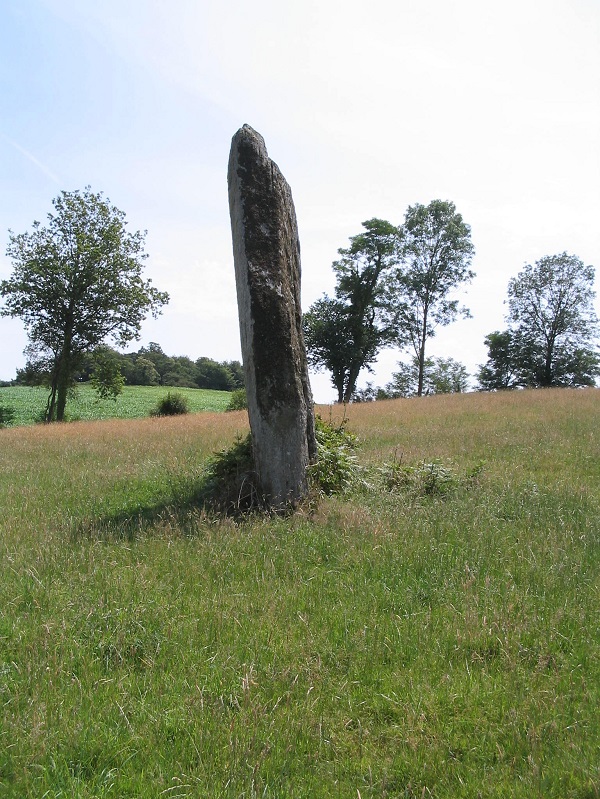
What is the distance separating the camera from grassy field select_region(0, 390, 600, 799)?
2855 millimetres

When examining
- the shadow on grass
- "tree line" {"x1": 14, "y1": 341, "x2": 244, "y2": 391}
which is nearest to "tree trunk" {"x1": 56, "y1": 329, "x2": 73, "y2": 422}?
the shadow on grass

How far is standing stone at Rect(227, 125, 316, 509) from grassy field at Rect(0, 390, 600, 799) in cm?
78

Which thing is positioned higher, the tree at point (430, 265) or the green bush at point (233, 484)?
the tree at point (430, 265)

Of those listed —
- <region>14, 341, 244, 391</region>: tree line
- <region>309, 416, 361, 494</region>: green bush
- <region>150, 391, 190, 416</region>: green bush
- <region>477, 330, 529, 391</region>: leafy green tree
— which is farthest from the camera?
<region>14, 341, 244, 391</region>: tree line

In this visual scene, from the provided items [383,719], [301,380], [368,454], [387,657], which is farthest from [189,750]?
[368,454]

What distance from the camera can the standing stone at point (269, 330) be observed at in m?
7.55

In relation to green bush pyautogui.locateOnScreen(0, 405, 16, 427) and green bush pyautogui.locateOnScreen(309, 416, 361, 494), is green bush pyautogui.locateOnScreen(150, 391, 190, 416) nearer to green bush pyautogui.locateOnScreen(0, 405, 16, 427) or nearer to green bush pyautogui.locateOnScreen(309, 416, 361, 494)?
green bush pyautogui.locateOnScreen(0, 405, 16, 427)

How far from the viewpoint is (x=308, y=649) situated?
3885 millimetres

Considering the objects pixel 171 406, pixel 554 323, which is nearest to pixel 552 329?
pixel 554 323

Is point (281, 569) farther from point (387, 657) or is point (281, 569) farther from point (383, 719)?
point (383, 719)

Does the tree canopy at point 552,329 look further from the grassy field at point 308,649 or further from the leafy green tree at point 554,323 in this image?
the grassy field at point 308,649

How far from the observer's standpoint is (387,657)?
3.86 metres

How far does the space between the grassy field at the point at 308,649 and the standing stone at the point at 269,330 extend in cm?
78

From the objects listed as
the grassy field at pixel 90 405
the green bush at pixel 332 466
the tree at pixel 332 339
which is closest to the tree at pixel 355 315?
the tree at pixel 332 339
